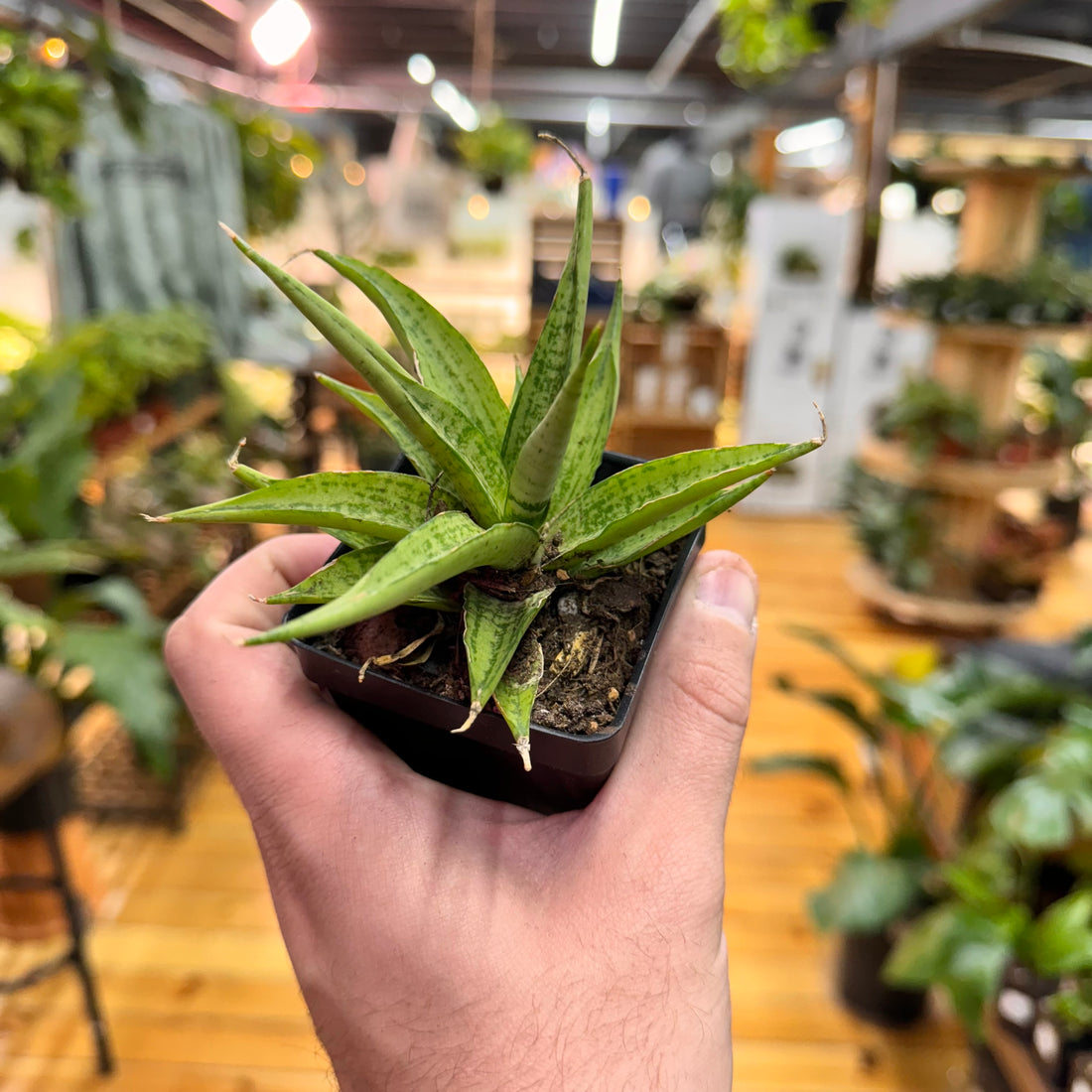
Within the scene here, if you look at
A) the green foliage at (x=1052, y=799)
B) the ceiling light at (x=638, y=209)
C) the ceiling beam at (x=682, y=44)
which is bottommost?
the green foliage at (x=1052, y=799)

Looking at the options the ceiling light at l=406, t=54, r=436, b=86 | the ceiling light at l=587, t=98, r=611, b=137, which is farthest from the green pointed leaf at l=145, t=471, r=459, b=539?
the ceiling light at l=587, t=98, r=611, b=137

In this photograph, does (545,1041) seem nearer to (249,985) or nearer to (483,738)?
(483,738)

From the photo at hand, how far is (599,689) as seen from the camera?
596 mm

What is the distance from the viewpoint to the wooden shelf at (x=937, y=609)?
369 centimetres

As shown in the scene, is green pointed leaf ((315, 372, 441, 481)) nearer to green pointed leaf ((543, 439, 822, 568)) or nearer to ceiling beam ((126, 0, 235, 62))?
green pointed leaf ((543, 439, 822, 568))

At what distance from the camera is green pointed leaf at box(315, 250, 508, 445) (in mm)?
577

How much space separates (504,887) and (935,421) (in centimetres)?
351

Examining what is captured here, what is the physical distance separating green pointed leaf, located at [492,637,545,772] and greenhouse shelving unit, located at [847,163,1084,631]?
334cm

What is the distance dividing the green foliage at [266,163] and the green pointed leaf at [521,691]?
361 centimetres

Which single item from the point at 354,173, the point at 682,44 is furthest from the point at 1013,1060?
the point at 354,173

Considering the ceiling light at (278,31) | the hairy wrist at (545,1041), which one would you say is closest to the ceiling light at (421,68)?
the ceiling light at (278,31)

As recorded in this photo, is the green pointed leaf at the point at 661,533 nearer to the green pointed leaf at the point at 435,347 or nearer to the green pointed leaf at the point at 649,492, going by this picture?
the green pointed leaf at the point at 649,492

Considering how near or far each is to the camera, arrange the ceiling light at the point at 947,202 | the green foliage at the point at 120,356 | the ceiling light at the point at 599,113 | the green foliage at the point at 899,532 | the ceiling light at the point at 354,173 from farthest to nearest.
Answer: the ceiling light at the point at 599,113 < the ceiling light at the point at 354,173 < the ceiling light at the point at 947,202 < the green foliage at the point at 899,532 < the green foliage at the point at 120,356

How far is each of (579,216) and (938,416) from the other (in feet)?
11.4
